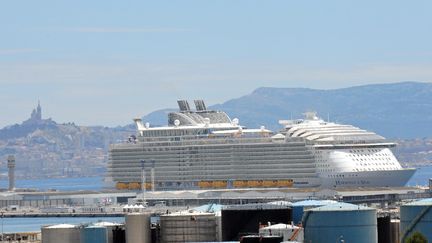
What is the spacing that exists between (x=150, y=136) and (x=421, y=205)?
103 meters

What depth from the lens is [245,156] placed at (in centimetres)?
16300

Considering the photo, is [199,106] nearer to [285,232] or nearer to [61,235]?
[61,235]

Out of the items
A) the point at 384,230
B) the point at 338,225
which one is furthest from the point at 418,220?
the point at 338,225

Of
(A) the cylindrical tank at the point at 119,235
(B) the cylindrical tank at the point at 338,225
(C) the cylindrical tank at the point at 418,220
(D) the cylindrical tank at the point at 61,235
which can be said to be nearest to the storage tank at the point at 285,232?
(B) the cylindrical tank at the point at 338,225

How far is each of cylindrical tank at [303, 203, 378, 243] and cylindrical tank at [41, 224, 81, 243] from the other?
418 inches

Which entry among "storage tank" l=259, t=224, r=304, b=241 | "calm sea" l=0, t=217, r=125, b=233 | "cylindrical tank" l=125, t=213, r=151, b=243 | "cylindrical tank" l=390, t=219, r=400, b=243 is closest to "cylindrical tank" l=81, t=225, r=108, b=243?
"cylindrical tank" l=125, t=213, r=151, b=243

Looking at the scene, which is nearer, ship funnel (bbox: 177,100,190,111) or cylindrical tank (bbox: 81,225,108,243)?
cylindrical tank (bbox: 81,225,108,243)

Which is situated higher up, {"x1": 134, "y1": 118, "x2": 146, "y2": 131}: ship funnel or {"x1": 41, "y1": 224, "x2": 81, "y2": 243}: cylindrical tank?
{"x1": 134, "y1": 118, "x2": 146, "y2": 131}: ship funnel

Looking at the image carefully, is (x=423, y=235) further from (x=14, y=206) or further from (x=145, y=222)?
(x=14, y=206)

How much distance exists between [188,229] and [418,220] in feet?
28.0

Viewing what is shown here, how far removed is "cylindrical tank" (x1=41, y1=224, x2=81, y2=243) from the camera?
73562mm

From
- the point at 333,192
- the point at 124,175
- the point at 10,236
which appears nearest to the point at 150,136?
the point at 124,175

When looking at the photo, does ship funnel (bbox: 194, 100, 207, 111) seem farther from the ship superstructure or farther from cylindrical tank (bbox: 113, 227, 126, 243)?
cylindrical tank (bbox: 113, 227, 126, 243)

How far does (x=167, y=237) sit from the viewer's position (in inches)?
2825
